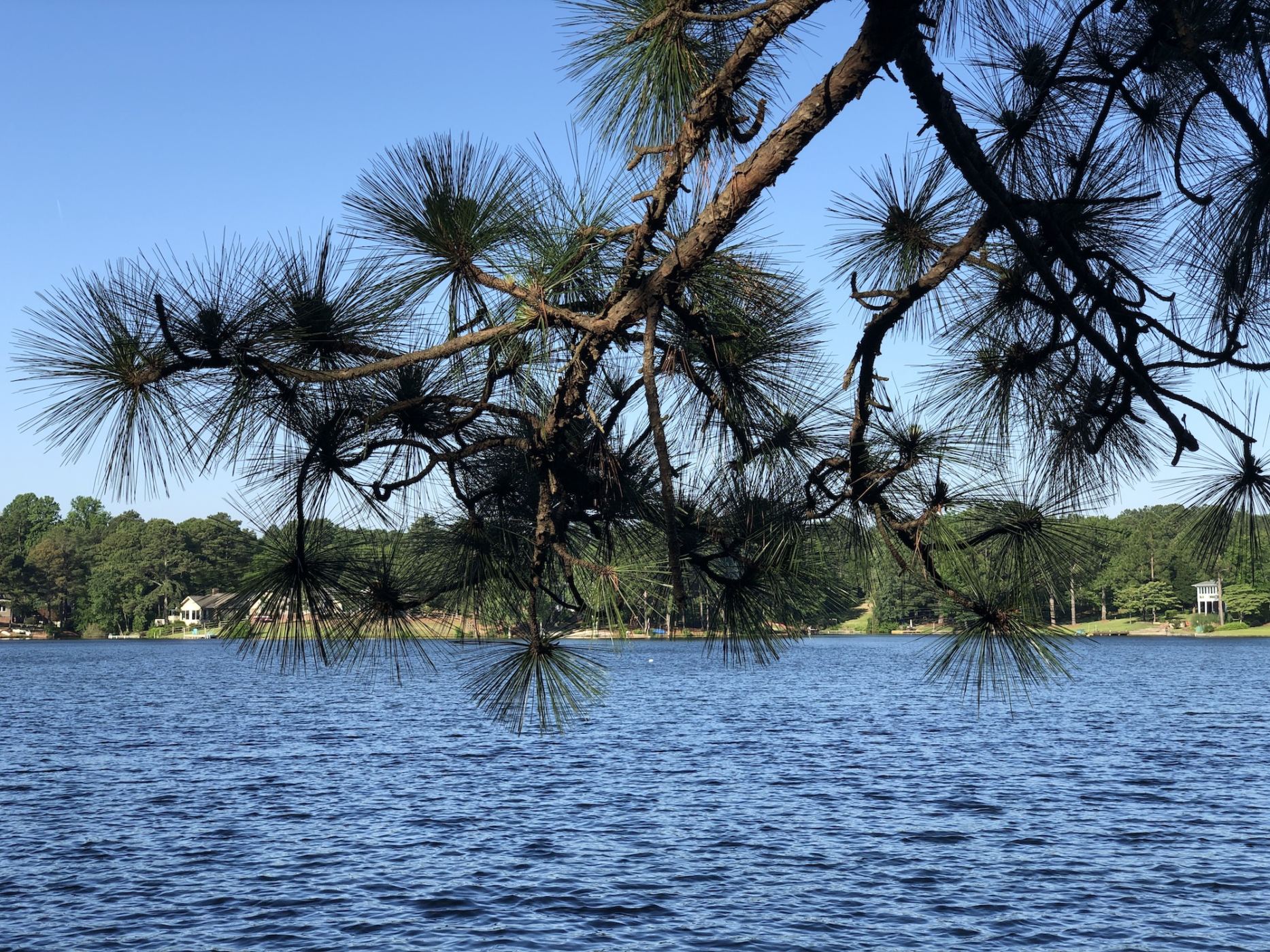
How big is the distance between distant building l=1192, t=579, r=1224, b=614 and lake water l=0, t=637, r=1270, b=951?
73244 millimetres

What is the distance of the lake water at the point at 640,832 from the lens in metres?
16.4

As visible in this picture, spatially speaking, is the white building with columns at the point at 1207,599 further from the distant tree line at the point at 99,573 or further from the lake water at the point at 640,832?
the distant tree line at the point at 99,573

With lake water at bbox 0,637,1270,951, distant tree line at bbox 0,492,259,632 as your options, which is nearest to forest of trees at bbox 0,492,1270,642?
distant tree line at bbox 0,492,259,632

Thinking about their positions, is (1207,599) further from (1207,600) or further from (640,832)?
(640,832)

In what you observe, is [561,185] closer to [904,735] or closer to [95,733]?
[904,735]

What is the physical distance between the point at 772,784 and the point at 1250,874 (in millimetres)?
12459

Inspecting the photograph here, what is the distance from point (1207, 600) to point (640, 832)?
116410 millimetres

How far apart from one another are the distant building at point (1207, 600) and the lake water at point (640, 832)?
73.2m

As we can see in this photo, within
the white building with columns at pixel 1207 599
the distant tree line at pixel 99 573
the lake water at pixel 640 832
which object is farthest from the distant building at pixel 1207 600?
the distant tree line at pixel 99 573

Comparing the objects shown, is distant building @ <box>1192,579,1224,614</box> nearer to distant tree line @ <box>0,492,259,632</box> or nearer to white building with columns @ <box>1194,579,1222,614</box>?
white building with columns @ <box>1194,579,1222,614</box>

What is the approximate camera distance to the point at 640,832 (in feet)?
76.5

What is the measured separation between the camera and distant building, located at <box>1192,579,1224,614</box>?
115938 mm

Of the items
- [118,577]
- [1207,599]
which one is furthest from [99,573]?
[1207,599]

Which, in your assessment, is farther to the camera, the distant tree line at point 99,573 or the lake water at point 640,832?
the distant tree line at point 99,573
